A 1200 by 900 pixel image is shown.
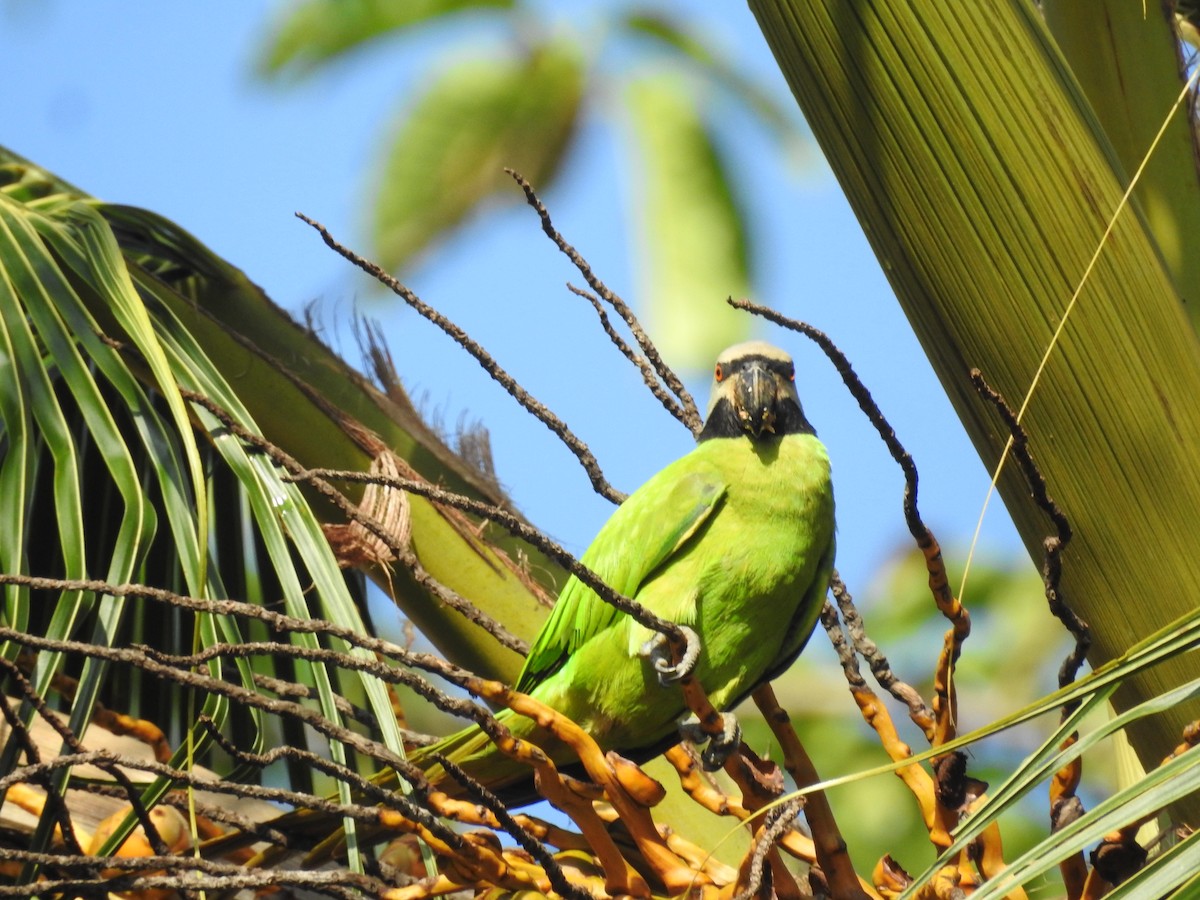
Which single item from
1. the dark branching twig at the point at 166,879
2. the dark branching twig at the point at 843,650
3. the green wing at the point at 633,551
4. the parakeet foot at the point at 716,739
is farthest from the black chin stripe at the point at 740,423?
the dark branching twig at the point at 166,879

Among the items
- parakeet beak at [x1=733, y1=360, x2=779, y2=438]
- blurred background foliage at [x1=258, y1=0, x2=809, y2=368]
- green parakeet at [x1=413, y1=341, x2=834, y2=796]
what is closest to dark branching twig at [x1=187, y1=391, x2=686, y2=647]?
green parakeet at [x1=413, y1=341, x2=834, y2=796]

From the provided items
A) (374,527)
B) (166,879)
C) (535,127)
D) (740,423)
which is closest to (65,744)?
(166,879)

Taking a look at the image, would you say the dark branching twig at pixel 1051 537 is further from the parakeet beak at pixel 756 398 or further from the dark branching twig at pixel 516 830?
the parakeet beak at pixel 756 398

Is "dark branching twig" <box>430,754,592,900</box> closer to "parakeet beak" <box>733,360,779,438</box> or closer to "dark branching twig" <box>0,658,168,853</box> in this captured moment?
"dark branching twig" <box>0,658,168,853</box>

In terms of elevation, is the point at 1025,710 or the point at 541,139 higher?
the point at 541,139

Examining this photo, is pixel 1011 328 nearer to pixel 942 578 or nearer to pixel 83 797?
pixel 942 578

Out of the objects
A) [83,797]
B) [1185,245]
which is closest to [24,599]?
[83,797]

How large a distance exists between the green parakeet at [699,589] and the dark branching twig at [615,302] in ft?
0.72

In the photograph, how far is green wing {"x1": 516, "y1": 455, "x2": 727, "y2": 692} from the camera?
326 cm

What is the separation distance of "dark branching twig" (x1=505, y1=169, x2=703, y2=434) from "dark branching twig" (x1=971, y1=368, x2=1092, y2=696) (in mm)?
1042

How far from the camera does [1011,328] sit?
216cm

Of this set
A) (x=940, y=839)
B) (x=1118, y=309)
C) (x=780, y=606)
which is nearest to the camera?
(x=1118, y=309)

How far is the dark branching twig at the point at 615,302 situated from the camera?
2.59 meters

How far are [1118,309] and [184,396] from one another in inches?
76.3
